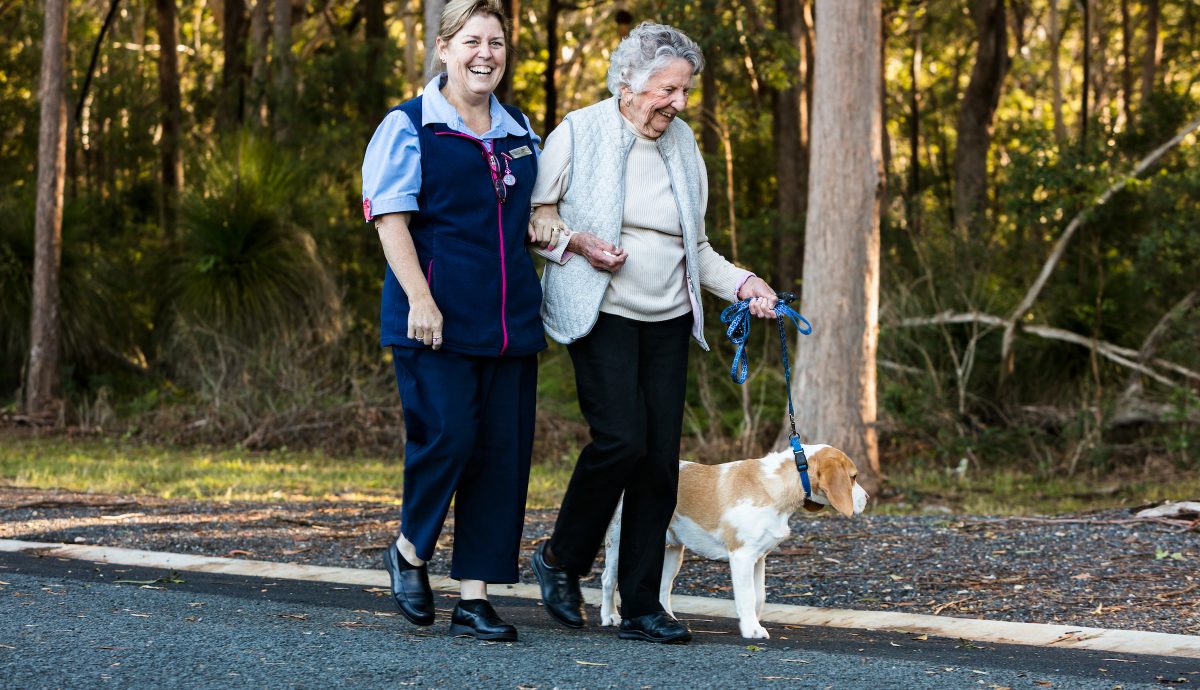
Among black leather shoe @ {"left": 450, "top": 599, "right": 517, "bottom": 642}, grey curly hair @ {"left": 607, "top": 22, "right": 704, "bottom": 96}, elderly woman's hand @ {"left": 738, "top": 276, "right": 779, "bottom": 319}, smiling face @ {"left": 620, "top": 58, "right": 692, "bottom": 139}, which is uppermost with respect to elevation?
grey curly hair @ {"left": 607, "top": 22, "right": 704, "bottom": 96}

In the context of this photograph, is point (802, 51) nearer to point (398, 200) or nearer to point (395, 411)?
point (395, 411)

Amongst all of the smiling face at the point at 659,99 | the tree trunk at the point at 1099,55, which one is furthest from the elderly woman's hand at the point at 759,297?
the tree trunk at the point at 1099,55

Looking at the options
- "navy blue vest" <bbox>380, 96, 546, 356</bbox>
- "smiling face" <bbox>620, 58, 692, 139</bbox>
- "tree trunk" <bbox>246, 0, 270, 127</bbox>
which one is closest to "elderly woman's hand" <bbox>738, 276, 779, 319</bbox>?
"smiling face" <bbox>620, 58, 692, 139</bbox>

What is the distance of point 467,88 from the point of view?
15.1ft

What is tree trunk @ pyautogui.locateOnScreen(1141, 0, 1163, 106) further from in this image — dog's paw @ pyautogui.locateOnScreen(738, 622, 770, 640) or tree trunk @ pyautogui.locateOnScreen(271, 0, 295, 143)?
dog's paw @ pyautogui.locateOnScreen(738, 622, 770, 640)

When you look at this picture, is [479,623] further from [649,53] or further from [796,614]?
[649,53]

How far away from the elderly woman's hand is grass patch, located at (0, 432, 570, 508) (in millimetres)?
4558

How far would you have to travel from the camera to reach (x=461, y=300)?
180 inches

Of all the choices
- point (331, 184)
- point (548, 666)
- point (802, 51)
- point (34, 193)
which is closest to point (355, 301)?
point (331, 184)

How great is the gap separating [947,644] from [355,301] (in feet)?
41.6

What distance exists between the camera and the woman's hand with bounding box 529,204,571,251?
4.70 m

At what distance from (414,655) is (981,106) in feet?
61.8

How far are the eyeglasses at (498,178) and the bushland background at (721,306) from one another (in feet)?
20.1

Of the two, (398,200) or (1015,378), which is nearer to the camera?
(398,200)
